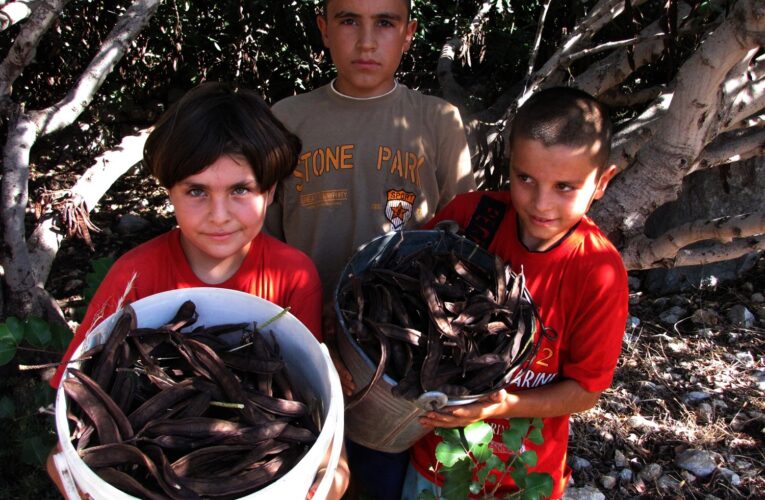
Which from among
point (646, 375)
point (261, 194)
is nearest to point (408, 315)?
point (261, 194)

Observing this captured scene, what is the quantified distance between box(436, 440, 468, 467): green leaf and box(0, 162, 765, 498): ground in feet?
4.77

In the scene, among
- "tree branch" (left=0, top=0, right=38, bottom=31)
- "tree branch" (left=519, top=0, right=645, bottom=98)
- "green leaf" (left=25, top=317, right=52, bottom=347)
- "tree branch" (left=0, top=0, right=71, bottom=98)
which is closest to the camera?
"green leaf" (left=25, top=317, right=52, bottom=347)

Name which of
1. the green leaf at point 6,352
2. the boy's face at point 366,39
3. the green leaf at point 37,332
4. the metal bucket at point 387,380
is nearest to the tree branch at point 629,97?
the boy's face at point 366,39

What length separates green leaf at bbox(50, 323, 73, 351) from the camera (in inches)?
101

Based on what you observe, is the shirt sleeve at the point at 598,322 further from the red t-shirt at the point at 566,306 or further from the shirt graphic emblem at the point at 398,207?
the shirt graphic emblem at the point at 398,207

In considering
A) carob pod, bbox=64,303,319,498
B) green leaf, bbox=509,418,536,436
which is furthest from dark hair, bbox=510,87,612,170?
carob pod, bbox=64,303,319,498

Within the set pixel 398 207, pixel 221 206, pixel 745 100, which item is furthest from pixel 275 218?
pixel 745 100

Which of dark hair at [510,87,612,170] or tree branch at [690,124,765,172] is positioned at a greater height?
dark hair at [510,87,612,170]

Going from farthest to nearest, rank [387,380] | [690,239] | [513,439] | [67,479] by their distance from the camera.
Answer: [690,239], [513,439], [387,380], [67,479]

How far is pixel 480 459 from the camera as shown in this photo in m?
1.80

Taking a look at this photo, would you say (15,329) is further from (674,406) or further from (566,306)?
(674,406)

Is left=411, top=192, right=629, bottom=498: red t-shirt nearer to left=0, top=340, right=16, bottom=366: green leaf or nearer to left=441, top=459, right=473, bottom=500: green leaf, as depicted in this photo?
left=441, top=459, right=473, bottom=500: green leaf

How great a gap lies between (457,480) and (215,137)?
1.16 meters

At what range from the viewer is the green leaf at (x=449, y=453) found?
70.9 inches
